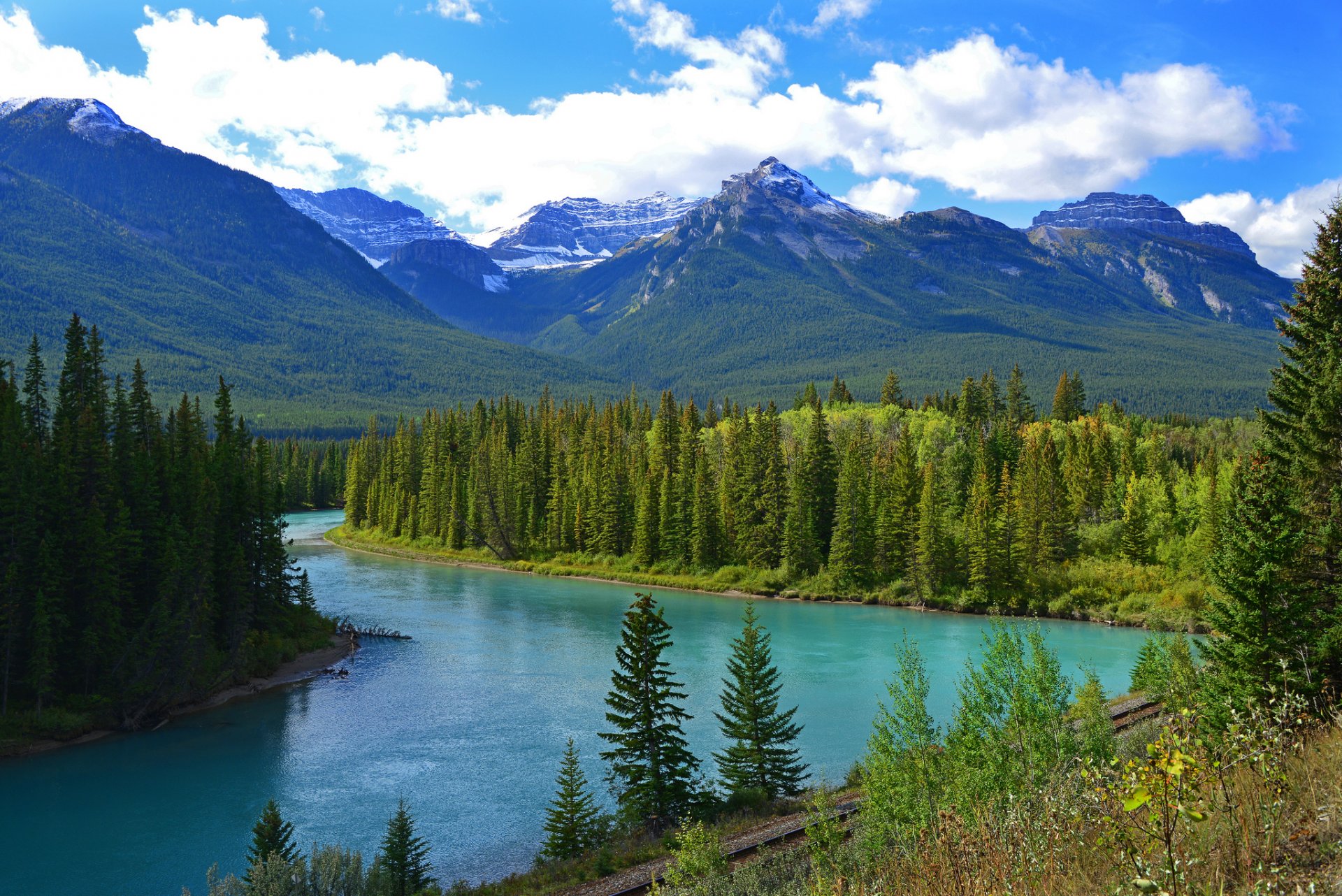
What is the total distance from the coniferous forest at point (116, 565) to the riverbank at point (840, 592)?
37819 millimetres

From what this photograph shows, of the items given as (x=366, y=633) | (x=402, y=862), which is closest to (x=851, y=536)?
(x=366, y=633)

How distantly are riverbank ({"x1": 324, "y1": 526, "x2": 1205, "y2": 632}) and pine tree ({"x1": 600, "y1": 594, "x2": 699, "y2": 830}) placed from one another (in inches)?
1143

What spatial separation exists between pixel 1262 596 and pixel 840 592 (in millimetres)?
56142

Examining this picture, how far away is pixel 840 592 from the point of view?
7738 cm

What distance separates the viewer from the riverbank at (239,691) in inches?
1442

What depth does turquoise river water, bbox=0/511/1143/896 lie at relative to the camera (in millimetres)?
28531

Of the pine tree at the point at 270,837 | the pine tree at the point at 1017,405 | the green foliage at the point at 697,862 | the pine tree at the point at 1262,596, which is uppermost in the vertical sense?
the pine tree at the point at 1017,405

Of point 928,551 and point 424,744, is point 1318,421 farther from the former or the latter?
point 928,551

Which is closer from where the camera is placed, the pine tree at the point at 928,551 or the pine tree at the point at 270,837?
the pine tree at the point at 270,837

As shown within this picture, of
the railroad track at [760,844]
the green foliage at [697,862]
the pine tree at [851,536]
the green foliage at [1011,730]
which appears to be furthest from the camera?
the pine tree at [851,536]

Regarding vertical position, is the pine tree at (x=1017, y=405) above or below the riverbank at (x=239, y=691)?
above

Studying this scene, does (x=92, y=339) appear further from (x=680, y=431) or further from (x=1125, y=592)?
(x=1125, y=592)

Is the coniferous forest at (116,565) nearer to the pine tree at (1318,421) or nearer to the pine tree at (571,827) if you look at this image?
the pine tree at (571,827)

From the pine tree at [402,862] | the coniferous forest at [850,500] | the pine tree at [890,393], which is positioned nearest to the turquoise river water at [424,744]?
the pine tree at [402,862]
